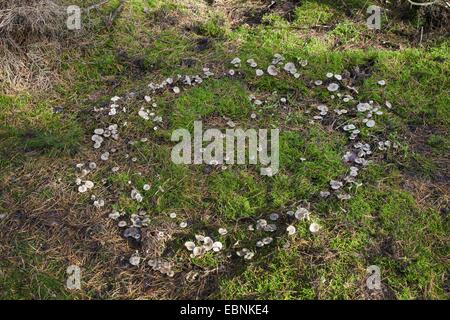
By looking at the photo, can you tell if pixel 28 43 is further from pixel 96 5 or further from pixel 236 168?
pixel 236 168

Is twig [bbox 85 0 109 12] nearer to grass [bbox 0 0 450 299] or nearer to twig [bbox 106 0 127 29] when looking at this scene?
grass [bbox 0 0 450 299]

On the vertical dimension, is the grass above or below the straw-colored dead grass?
below

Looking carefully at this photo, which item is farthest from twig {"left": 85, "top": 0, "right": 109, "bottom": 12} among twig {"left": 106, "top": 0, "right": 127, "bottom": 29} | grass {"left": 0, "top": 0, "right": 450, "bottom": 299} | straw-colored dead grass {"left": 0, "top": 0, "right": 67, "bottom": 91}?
straw-colored dead grass {"left": 0, "top": 0, "right": 67, "bottom": 91}

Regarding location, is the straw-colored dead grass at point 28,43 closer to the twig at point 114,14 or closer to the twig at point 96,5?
the twig at point 96,5

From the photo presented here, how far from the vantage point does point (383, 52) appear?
19.0 feet

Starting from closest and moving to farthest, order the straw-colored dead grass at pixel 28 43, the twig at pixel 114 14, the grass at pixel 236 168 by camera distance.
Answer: the grass at pixel 236 168, the straw-colored dead grass at pixel 28 43, the twig at pixel 114 14

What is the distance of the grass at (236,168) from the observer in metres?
3.83

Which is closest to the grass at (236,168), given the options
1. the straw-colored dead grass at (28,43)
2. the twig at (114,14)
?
the twig at (114,14)

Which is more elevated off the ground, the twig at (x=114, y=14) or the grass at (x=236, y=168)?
the twig at (x=114, y=14)

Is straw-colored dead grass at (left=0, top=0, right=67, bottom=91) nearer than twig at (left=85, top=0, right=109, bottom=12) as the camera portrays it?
Yes

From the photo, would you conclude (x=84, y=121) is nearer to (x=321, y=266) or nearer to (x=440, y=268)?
(x=321, y=266)

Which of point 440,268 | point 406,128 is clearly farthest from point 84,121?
point 440,268

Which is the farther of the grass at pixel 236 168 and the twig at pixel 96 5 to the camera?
the twig at pixel 96 5

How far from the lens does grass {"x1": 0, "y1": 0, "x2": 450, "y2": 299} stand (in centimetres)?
383
